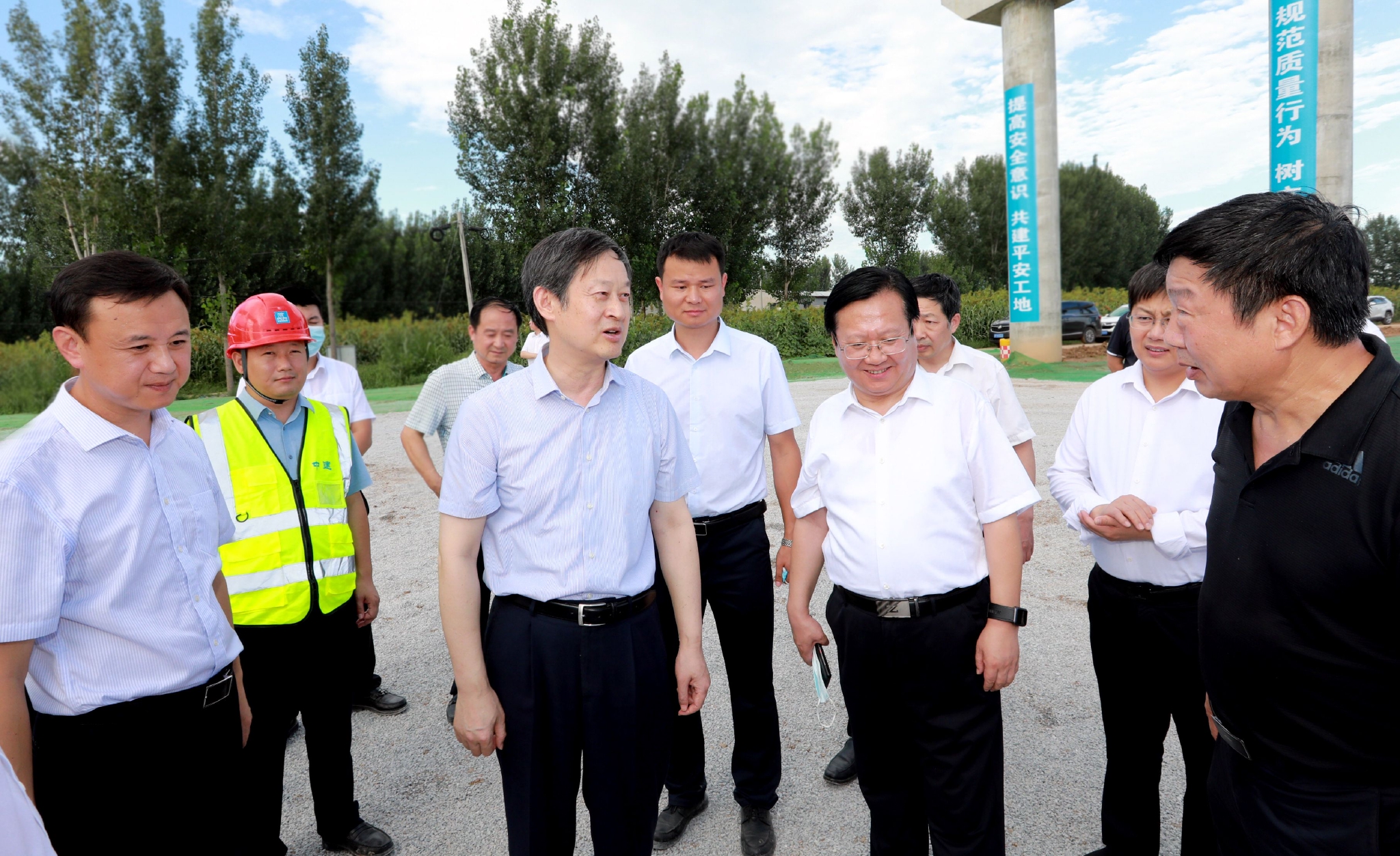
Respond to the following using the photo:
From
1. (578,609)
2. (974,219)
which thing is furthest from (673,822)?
(974,219)

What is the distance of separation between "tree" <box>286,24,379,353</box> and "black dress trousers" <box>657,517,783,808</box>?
76.8 ft

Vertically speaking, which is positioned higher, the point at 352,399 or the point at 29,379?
the point at 29,379

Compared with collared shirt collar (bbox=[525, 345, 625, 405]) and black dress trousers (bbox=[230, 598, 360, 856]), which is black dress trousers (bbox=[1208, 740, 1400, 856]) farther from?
black dress trousers (bbox=[230, 598, 360, 856])

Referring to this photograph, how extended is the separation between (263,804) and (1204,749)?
9.79 feet

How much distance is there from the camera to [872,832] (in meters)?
2.40

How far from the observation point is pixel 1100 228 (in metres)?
47.1

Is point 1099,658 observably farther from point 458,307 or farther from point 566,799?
point 458,307

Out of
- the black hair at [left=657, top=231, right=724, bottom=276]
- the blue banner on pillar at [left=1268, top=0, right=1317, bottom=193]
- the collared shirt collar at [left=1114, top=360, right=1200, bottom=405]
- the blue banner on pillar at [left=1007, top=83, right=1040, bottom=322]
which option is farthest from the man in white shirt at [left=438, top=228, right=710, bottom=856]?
the blue banner on pillar at [left=1007, top=83, right=1040, bottom=322]

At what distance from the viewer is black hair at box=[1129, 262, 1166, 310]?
2.50 metres

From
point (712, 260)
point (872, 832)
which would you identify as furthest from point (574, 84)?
point (872, 832)

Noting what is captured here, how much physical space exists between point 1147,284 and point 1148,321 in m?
0.13

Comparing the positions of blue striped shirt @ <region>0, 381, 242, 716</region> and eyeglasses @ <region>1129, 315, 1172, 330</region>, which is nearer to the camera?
blue striped shirt @ <region>0, 381, 242, 716</region>

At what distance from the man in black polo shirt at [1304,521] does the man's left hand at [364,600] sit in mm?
2801

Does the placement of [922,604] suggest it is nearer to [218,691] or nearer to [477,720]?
[477,720]
